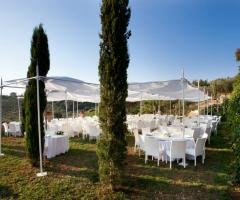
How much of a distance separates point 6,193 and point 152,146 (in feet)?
15.3

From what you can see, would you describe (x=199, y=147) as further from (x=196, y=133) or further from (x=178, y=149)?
(x=196, y=133)

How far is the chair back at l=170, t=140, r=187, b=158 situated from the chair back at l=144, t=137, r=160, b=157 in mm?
535

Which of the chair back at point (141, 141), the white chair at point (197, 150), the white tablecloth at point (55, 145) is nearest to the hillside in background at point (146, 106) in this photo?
the white tablecloth at point (55, 145)

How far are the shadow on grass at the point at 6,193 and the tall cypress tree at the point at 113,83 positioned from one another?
2154 millimetres

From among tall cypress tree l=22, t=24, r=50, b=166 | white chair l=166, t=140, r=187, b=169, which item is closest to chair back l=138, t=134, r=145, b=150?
white chair l=166, t=140, r=187, b=169

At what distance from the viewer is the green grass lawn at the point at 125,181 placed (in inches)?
244

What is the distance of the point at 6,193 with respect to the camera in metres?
6.34

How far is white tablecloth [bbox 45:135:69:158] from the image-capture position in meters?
9.78

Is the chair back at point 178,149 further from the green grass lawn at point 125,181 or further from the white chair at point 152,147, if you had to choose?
the white chair at point 152,147

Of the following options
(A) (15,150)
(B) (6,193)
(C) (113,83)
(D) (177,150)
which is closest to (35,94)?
(B) (6,193)

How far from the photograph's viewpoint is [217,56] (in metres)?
23.6

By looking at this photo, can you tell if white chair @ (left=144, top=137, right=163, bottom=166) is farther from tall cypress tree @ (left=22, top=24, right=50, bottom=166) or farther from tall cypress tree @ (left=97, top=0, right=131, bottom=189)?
tall cypress tree @ (left=22, top=24, right=50, bottom=166)

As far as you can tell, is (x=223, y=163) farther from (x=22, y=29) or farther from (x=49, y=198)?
(x=22, y=29)

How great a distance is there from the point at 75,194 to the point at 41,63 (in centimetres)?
446
